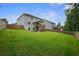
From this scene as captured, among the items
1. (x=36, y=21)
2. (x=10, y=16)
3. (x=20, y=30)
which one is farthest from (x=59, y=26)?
(x=10, y=16)

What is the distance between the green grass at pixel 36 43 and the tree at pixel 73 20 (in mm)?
82

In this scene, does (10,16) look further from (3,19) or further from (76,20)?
(76,20)

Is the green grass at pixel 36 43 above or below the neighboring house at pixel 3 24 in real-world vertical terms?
below

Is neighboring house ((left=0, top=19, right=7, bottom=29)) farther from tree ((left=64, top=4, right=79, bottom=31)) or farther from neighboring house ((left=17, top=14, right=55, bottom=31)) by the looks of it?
tree ((left=64, top=4, right=79, bottom=31))

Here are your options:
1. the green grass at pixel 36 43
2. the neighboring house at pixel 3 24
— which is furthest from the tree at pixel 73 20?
the neighboring house at pixel 3 24

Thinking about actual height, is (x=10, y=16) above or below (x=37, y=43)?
above

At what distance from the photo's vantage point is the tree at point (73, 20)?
1659 millimetres

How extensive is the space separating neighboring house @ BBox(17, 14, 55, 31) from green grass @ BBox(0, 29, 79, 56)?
2.0 inches

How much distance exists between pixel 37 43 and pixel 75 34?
1.23 ft

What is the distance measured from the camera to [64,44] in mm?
1653

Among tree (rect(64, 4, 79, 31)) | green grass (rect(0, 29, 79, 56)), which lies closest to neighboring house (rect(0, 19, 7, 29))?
green grass (rect(0, 29, 79, 56))

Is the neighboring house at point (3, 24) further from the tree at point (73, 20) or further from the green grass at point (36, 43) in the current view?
the tree at point (73, 20)

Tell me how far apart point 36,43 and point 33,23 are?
194mm

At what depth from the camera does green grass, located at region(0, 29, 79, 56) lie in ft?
5.40
